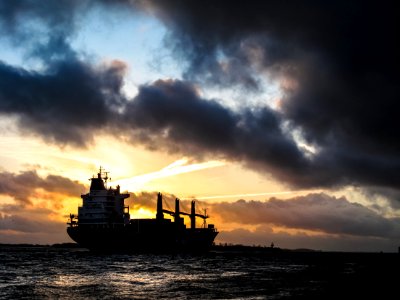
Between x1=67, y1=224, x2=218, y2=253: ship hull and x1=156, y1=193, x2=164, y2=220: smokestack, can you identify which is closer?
x1=67, y1=224, x2=218, y2=253: ship hull

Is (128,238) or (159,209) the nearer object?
(128,238)

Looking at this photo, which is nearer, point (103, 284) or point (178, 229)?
point (103, 284)

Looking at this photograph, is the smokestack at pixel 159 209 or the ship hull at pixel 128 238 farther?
the smokestack at pixel 159 209

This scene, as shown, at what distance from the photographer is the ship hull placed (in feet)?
421

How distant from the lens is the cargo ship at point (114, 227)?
12900 cm

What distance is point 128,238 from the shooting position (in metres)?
132

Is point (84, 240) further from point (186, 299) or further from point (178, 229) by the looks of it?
point (186, 299)

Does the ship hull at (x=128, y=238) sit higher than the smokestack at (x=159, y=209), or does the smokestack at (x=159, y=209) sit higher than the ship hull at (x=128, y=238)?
the smokestack at (x=159, y=209)

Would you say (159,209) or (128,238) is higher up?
(159,209)

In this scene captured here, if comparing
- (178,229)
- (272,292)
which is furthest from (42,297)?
(178,229)

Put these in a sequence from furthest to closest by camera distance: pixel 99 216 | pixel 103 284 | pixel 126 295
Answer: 1. pixel 99 216
2. pixel 103 284
3. pixel 126 295

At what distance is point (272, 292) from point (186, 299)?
684 centimetres

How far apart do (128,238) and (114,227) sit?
18.0 ft

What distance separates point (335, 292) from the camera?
32.3 metres
